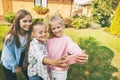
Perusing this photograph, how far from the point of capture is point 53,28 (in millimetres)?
3010

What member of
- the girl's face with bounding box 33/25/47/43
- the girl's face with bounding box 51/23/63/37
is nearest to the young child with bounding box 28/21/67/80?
the girl's face with bounding box 33/25/47/43

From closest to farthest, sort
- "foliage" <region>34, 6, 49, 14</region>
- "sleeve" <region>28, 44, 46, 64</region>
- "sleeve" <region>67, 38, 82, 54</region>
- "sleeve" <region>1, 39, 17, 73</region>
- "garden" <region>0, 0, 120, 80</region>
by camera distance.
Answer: "sleeve" <region>28, 44, 46, 64</region>, "sleeve" <region>67, 38, 82, 54</region>, "sleeve" <region>1, 39, 17, 73</region>, "garden" <region>0, 0, 120, 80</region>, "foliage" <region>34, 6, 49, 14</region>

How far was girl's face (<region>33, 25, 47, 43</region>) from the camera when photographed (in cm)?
297

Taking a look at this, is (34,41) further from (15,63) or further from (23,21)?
(15,63)

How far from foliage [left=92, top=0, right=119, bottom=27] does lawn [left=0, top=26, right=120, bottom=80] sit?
198 centimetres

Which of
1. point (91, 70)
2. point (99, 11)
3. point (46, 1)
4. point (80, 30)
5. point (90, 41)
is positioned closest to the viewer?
point (91, 70)

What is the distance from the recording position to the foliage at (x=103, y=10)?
1379 cm

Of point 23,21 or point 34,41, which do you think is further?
point 23,21

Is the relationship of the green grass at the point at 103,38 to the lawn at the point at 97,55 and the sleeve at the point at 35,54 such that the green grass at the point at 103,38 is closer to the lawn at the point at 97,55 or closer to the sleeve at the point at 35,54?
the lawn at the point at 97,55

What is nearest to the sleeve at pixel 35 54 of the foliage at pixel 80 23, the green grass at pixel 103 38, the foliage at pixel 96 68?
the foliage at pixel 96 68

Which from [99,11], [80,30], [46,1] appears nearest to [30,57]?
[80,30]

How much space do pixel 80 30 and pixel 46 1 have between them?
4470mm

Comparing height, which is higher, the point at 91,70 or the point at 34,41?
the point at 34,41

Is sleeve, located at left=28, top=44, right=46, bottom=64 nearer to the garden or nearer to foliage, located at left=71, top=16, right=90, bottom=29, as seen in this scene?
the garden
